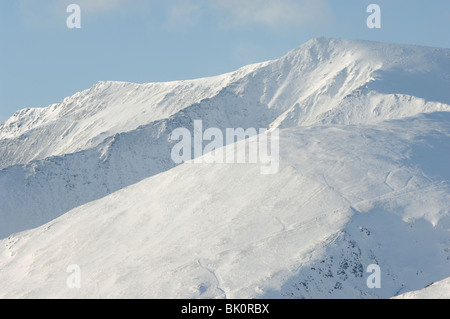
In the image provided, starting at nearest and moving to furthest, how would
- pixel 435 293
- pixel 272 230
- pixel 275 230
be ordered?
pixel 435 293 → pixel 275 230 → pixel 272 230

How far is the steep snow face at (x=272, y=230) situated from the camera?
313 feet

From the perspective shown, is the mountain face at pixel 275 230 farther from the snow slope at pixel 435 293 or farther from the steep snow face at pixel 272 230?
the snow slope at pixel 435 293

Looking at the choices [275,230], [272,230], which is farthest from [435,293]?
[272,230]

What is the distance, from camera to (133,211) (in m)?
129

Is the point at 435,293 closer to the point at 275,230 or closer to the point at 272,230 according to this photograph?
the point at 275,230

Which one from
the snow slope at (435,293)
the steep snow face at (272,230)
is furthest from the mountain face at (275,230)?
the snow slope at (435,293)

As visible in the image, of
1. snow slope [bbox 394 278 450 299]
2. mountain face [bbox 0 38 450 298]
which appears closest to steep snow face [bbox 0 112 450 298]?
mountain face [bbox 0 38 450 298]

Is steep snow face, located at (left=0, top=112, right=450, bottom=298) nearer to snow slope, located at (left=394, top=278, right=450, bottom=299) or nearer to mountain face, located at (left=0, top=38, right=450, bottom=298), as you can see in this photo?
mountain face, located at (left=0, top=38, right=450, bottom=298)

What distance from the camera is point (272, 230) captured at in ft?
349

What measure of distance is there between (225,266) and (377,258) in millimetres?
18605

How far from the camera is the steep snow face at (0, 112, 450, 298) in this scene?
95.2m

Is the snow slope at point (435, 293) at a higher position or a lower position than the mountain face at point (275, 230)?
higher

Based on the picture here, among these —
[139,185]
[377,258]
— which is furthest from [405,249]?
[139,185]
